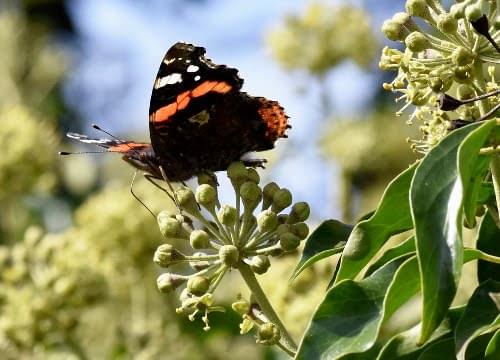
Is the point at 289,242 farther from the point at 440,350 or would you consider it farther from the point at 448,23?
the point at 448,23

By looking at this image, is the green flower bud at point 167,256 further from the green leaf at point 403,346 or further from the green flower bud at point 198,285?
the green leaf at point 403,346

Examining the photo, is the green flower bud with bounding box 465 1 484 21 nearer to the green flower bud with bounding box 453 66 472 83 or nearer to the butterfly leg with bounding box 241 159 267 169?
the green flower bud with bounding box 453 66 472 83

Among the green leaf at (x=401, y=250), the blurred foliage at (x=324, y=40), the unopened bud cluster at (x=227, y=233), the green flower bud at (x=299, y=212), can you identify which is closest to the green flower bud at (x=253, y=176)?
the unopened bud cluster at (x=227, y=233)

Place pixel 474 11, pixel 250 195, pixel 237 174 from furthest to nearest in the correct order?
pixel 237 174
pixel 250 195
pixel 474 11

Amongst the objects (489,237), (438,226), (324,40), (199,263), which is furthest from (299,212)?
(324,40)

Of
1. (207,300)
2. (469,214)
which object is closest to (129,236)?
(207,300)

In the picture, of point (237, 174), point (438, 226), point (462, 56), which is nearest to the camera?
point (438, 226)
